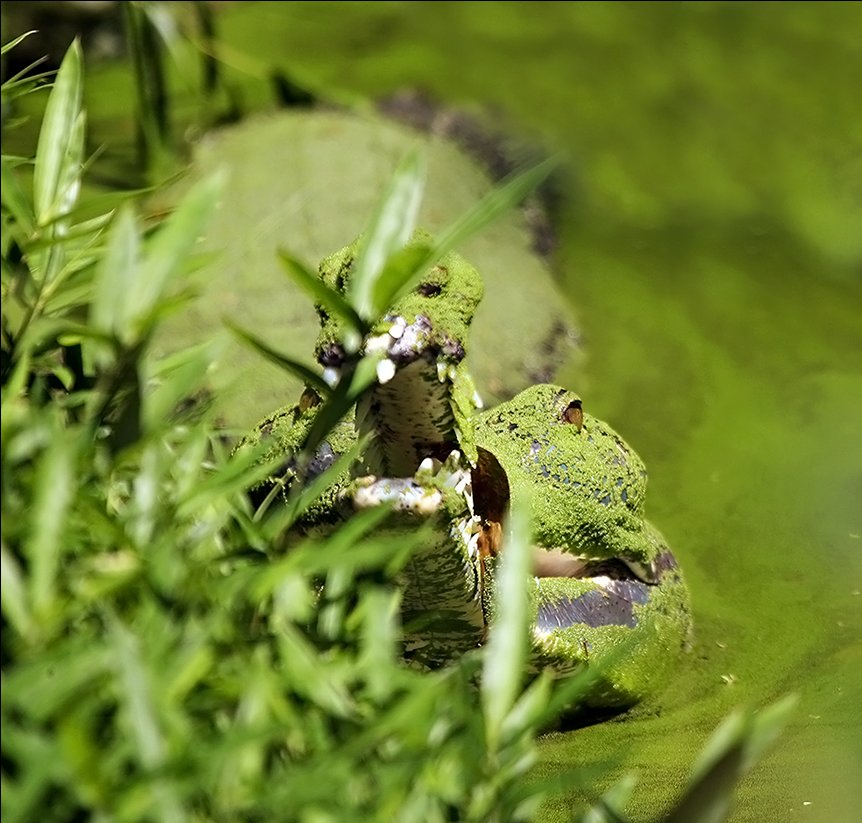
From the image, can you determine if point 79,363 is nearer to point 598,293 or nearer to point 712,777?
point 712,777

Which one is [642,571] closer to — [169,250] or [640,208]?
[640,208]

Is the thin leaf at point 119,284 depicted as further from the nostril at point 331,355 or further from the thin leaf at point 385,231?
the nostril at point 331,355

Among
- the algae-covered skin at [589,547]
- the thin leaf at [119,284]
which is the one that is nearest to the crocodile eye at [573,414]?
the algae-covered skin at [589,547]

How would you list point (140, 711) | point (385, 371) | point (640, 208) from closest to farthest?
point (140, 711) → point (385, 371) → point (640, 208)

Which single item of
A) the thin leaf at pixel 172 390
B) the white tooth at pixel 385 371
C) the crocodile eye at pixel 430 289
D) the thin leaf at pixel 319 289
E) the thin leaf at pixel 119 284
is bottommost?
the crocodile eye at pixel 430 289

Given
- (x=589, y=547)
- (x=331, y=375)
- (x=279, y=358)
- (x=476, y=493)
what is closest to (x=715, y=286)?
(x=589, y=547)

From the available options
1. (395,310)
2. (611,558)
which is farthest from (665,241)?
(395,310)

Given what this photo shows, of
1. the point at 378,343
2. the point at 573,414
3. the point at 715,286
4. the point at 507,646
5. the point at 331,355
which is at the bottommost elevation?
the point at 715,286
